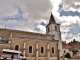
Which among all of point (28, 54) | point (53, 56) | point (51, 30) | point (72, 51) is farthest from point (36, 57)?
point (72, 51)

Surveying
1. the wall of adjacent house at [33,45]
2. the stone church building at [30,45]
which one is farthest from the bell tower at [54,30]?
the wall of adjacent house at [33,45]

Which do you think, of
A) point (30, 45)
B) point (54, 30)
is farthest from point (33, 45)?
point (54, 30)

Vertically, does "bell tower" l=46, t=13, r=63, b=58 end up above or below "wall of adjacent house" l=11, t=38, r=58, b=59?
above

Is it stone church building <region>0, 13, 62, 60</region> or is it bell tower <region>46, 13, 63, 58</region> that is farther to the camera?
bell tower <region>46, 13, 63, 58</region>

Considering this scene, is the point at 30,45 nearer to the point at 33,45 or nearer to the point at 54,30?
the point at 33,45

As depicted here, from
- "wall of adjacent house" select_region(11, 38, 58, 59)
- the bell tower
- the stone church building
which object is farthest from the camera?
the bell tower

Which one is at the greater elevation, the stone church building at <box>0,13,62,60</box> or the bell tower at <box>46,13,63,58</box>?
the bell tower at <box>46,13,63,58</box>

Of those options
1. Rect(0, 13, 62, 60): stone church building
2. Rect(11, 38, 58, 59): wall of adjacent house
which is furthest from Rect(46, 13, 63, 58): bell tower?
Rect(11, 38, 58, 59): wall of adjacent house

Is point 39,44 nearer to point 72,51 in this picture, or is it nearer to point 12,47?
point 12,47

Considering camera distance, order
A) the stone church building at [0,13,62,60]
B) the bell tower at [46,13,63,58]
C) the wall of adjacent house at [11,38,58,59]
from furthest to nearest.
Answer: the bell tower at [46,13,63,58] → the wall of adjacent house at [11,38,58,59] → the stone church building at [0,13,62,60]

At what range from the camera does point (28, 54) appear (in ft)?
111

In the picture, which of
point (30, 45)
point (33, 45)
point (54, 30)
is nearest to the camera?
point (30, 45)

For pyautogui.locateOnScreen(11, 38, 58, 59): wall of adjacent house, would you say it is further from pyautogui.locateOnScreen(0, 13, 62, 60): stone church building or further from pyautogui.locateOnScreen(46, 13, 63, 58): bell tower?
pyautogui.locateOnScreen(46, 13, 63, 58): bell tower

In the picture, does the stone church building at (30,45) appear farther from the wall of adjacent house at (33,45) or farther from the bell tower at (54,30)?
the bell tower at (54,30)
